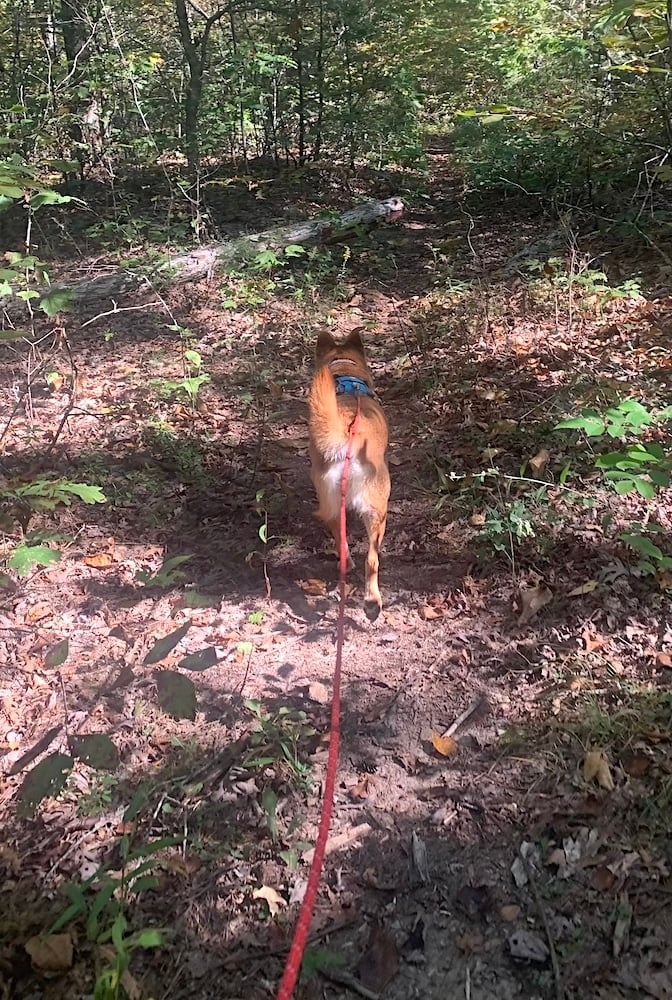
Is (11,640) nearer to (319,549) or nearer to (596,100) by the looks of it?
(319,549)

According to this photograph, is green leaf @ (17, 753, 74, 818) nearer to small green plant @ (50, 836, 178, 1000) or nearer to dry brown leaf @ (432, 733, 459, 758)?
small green plant @ (50, 836, 178, 1000)

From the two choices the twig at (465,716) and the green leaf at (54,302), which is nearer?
the twig at (465,716)

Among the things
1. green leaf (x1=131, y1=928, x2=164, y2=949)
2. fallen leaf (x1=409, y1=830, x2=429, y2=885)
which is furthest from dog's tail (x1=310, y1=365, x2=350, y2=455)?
green leaf (x1=131, y1=928, x2=164, y2=949)

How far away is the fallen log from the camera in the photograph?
7.51 metres

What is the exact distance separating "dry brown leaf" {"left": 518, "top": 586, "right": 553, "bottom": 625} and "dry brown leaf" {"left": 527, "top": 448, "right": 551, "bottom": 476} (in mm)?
1044

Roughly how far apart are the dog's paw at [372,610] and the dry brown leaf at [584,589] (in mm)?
1023

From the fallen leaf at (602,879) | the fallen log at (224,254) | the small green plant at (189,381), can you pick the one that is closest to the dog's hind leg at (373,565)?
the fallen leaf at (602,879)

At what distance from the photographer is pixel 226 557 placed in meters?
4.38

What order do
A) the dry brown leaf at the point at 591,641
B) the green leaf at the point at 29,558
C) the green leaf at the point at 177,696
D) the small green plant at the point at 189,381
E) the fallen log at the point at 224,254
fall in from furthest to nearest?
the fallen log at the point at 224,254
the small green plant at the point at 189,381
the dry brown leaf at the point at 591,641
the green leaf at the point at 29,558
the green leaf at the point at 177,696

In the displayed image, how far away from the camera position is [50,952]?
221cm

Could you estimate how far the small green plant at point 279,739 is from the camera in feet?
9.42

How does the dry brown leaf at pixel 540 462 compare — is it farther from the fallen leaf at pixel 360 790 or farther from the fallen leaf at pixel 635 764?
the fallen leaf at pixel 360 790

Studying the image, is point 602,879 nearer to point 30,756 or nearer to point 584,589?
point 584,589

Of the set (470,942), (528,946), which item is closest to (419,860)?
(470,942)
